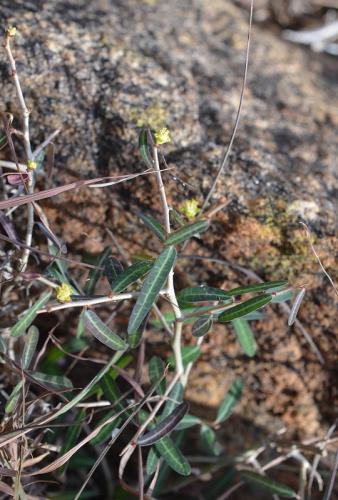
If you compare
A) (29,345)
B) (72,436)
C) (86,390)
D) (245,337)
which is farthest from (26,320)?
(245,337)

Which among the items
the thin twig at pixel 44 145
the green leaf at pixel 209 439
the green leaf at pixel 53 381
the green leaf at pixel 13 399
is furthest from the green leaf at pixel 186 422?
the thin twig at pixel 44 145

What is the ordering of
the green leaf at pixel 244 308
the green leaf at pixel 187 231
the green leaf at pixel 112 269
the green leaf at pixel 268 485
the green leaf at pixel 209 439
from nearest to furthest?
1. the green leaf at pixel 187 231
2. the green leaf at pixel 244 308
3. the green leaf at pixel 112 269
4. the green leaf at pixel 268 485
5. the green leaf at pixel 209 439

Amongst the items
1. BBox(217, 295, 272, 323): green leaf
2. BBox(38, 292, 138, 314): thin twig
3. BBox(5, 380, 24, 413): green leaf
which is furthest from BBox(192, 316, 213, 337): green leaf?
BBox(5, 380, 24, 413): green leaf

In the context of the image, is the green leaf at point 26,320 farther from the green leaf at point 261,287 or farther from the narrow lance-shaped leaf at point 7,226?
the green leaf at point 261,287

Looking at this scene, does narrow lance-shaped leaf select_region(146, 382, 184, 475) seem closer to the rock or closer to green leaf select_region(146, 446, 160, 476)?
green leaf select_region(146, 446, 160, 476)

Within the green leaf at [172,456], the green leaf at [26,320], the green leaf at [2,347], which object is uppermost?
the green leaf at [26,320]

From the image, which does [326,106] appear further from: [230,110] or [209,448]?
[209,448]
